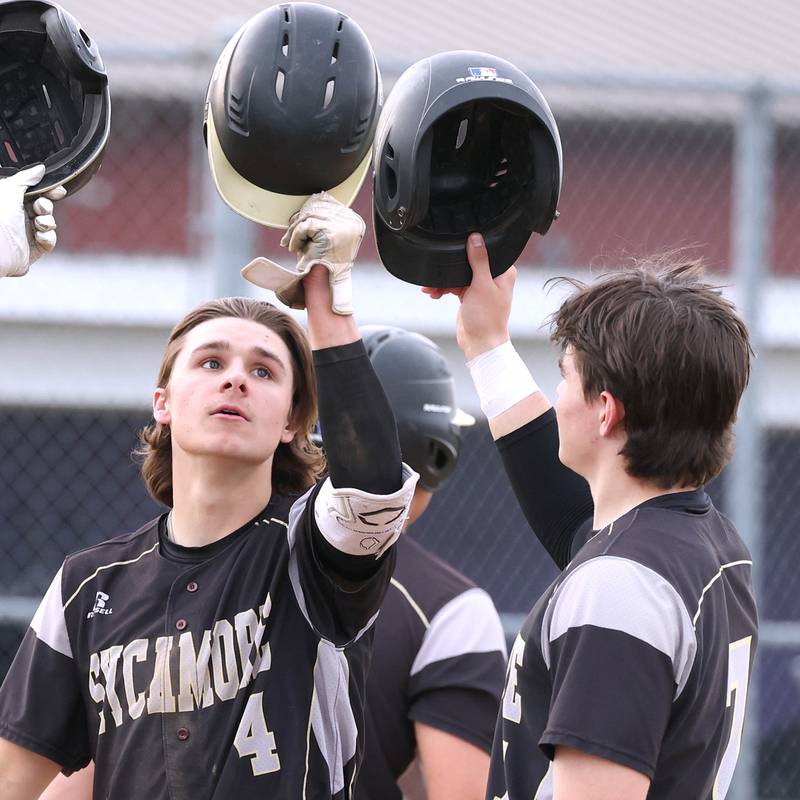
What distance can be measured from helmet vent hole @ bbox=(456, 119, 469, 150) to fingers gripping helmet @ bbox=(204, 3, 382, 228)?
0.53 ft

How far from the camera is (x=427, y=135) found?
2.23 m

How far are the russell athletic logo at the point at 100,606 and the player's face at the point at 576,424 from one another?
951 mm

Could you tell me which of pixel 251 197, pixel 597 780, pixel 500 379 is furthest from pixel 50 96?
pixel 597 780

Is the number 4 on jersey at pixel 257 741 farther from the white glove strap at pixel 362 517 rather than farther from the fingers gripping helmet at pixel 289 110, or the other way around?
the fingers gripping helmet at pixel 289 110

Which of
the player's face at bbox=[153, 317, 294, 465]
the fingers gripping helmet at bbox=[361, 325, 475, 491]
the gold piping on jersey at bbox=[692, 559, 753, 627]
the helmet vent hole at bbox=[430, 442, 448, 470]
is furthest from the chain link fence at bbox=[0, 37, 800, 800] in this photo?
the gold piping on jersey at bbox=[692, 559, 753, 627]

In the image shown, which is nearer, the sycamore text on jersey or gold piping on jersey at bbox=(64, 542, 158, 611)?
the sycamore text on jersey

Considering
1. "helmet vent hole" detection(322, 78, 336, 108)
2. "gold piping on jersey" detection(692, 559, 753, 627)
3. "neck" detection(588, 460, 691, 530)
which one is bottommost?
"gold piping on jersey" detection(692, 559, 753, 627)

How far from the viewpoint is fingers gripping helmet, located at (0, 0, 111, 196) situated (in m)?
2.35

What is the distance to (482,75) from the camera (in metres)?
2.27

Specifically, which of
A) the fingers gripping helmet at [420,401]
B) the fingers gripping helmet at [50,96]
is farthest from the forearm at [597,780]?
the fingers gripping helmet at [420,401]

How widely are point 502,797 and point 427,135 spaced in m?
1.11

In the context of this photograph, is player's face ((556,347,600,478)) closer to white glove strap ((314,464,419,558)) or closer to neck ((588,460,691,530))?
neck ((588,460,691,530))

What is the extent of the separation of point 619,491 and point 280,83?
2.89 ft

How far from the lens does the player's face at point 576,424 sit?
7.15ft
